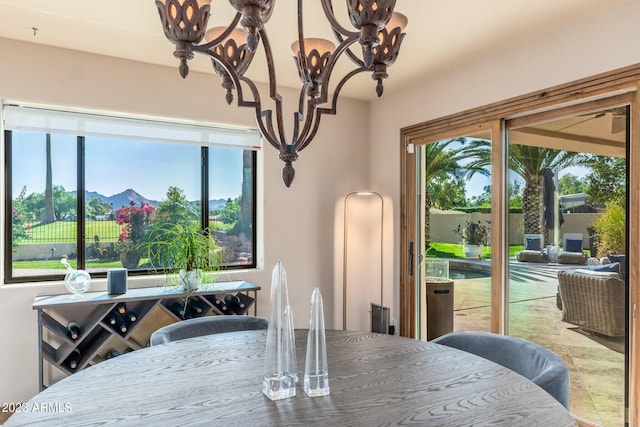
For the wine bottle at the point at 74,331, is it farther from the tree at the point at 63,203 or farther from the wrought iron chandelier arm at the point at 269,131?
the wrought iron chandelier arm at the point at 269,131

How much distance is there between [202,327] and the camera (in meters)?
2.06

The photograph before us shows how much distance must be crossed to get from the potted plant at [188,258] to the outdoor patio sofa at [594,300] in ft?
8.00

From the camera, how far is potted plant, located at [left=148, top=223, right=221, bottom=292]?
117 inches

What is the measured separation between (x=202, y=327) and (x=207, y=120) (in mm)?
1905

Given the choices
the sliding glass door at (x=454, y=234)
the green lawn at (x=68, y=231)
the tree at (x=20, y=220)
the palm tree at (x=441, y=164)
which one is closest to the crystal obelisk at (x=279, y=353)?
the sliding glass door at (x=454, y=234)

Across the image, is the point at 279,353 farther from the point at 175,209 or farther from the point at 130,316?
the point at 175,209

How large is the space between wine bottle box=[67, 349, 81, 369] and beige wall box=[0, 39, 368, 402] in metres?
0.28

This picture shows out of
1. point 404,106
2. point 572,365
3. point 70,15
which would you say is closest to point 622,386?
point 572,365

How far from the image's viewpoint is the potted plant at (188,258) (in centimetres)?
297

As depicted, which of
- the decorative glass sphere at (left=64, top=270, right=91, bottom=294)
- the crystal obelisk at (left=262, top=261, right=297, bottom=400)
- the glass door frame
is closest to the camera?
the crystal obelisk at (left=262, top=261, right=297, bottom=400)

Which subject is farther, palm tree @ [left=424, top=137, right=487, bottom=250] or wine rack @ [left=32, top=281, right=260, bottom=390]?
palm tree @ [left=424, top=137, right=487, bottom=250]

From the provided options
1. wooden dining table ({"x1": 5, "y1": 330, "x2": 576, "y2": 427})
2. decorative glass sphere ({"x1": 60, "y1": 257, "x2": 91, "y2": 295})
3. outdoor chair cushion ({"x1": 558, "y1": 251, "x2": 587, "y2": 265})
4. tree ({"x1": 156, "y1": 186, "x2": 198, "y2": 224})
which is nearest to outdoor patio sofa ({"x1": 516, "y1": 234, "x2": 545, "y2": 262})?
outdoor chair cushion ({"x1": 558, "y1": 251, "x2": 587, "y2": 265})

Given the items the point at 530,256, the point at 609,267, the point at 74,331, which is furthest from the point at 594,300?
the point at 74,331

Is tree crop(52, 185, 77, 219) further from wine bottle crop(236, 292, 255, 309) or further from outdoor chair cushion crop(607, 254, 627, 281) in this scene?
outdoor chair cushion crop(607, 254, 627, 281)
